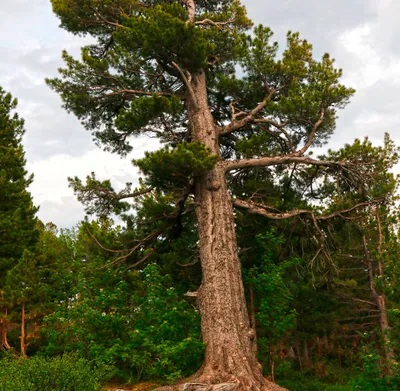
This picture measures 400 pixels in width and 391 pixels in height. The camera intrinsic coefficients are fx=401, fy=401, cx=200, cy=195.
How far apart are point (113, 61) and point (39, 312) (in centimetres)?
867

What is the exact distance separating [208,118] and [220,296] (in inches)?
209

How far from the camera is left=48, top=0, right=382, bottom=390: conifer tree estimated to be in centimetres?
934

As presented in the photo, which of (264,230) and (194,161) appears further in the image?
(264,230)

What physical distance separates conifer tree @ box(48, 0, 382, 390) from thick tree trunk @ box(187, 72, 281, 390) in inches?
1.0

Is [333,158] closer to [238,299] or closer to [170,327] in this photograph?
[238,299]

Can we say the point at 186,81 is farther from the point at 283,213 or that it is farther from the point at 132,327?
the point at 132,327

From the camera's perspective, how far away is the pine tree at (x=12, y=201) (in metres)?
15.3

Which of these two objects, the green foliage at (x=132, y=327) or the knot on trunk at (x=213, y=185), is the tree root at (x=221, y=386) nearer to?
the green foliage at (x=132, y=327)

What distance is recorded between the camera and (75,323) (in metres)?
11.9

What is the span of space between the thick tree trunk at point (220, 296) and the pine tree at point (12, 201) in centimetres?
778

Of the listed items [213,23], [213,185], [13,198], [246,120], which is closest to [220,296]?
[213,185]

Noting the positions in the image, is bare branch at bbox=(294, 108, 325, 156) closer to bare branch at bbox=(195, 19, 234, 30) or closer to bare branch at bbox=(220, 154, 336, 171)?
bare branch at bbox=(220, 154, 336, 171)

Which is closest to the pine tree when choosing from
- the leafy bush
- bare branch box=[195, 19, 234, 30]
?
bare branch box=[195, 19, 234, 30]

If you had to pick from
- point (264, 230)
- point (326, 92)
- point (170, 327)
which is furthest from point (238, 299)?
Result: point (326, 92)
